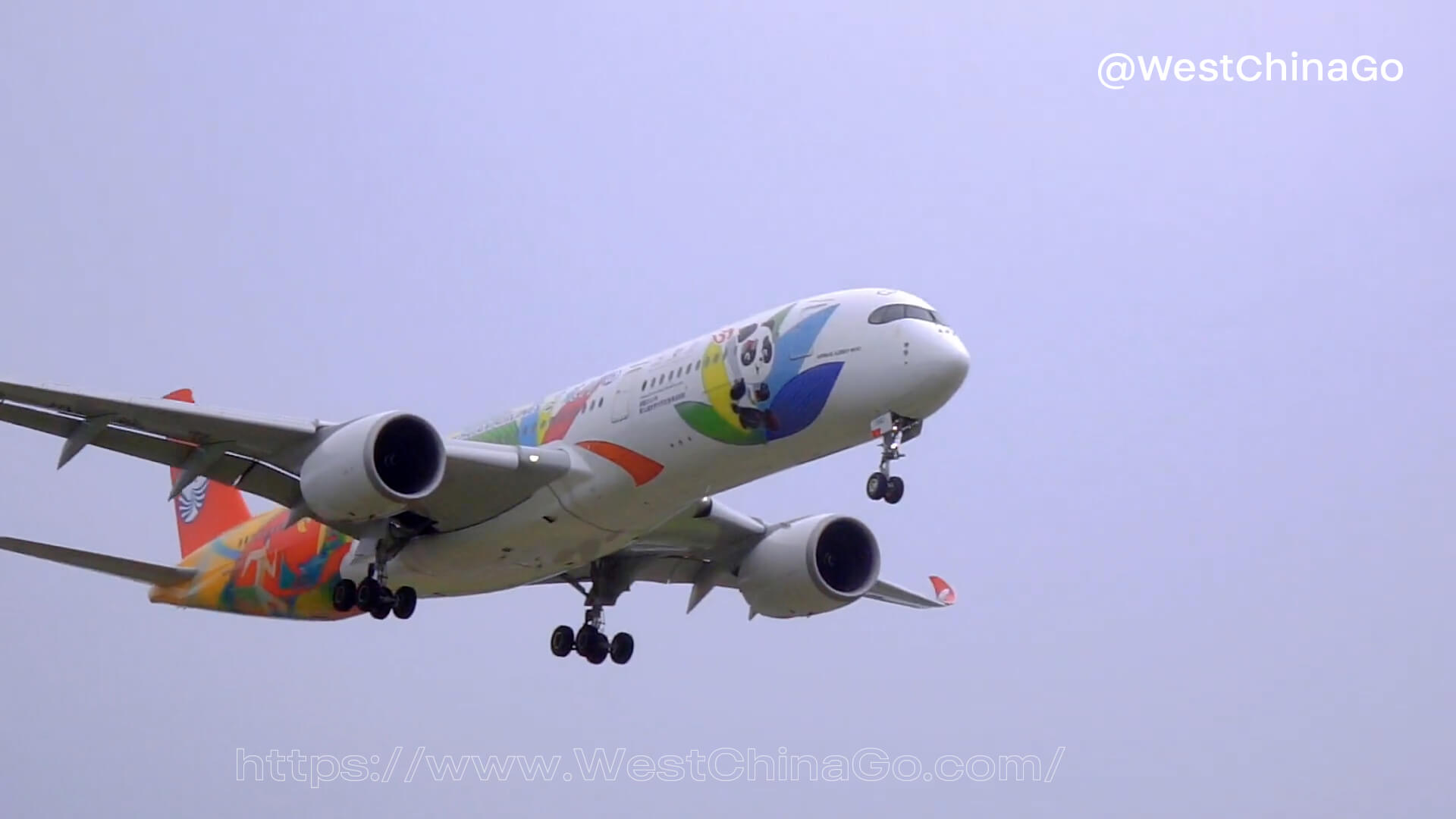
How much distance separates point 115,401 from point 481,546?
5.75 meters

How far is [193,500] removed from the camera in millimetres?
34656

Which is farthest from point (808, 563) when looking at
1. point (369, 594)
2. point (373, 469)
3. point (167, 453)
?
point (167, 453)

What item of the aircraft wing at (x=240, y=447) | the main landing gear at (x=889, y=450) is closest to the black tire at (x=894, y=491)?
the main landing gear at (x=889, y=450)

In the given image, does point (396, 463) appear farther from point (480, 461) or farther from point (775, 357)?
point (775, 357)

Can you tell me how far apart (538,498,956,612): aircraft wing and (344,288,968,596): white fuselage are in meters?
3.01

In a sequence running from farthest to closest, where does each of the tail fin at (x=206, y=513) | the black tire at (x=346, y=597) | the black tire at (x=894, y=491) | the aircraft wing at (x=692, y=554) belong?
the tail fin at (x=206, y=513) → the aircraft wing at (x=692, y=554) → the black tire at (x=346, y=597) → the black tire at (x=894, y=491)

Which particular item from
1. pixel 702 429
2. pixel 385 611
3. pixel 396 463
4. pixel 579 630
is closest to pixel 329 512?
pixel 396 463

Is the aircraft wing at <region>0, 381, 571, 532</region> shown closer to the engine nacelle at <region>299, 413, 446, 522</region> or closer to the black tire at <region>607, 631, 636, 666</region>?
the engine nacelle at <region>299, 413, 446, 522</region>

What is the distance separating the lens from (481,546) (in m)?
27.7

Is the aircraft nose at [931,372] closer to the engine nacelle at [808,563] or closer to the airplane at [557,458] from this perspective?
the airplane at [557,458]

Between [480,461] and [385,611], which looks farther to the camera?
[385,611]

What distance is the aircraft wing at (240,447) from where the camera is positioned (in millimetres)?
25609

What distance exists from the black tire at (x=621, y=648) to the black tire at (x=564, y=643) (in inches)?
25.8

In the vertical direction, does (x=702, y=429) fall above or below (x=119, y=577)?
above
